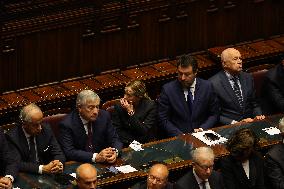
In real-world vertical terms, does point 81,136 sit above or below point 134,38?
below

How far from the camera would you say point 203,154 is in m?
9.49

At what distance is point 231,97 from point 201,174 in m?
1.77

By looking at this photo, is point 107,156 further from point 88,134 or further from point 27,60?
point 27,60

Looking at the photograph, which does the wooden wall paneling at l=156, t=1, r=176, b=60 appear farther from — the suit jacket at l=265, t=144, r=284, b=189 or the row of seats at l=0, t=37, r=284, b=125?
the suit jacket at l=265, t=144, r=284, b=189

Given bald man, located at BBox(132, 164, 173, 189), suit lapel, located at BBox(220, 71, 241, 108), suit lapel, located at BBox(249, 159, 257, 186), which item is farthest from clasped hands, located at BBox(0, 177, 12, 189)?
suit lapel, located at BBox(220, 71, 241, 108)

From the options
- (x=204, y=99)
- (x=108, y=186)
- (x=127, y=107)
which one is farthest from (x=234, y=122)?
(x=108, y=186)

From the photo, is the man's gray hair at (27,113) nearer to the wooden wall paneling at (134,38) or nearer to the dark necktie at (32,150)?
the dark necktie at (32,150)

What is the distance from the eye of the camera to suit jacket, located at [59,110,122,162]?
33.0 ft

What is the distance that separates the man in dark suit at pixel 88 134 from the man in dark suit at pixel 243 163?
102cm

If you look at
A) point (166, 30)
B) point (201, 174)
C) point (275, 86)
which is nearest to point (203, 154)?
point (201, 174)

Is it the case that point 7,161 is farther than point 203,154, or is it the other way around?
point 7,161

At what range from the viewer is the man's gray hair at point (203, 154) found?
9484mm

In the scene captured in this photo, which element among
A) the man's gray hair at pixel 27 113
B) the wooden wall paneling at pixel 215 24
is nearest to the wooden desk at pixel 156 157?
the man's gray hair at pixel 27 113

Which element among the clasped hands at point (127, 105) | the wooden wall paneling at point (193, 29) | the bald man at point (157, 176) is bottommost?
the bald man at point (157, 176)
